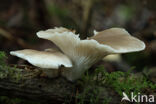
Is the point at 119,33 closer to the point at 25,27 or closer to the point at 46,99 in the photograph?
the point at 46,99

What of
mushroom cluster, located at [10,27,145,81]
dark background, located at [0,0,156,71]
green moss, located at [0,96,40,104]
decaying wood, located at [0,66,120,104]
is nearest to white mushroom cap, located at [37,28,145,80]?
mushroom cluster, located at [10,27,145,81]

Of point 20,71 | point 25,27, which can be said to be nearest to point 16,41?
point 25,27

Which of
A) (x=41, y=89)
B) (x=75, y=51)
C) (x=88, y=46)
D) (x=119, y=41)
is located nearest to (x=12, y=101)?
(x=41, y=89)

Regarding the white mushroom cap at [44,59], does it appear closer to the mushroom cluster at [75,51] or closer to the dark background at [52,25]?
the mushroom cluster at [75,51]

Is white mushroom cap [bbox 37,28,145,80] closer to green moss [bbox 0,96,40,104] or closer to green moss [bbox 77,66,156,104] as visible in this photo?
green moss [bbox 77,66,156,104]

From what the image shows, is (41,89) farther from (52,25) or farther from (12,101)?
(52,25)

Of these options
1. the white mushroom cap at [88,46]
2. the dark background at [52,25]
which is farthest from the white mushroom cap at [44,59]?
the dark background at [52,25]
